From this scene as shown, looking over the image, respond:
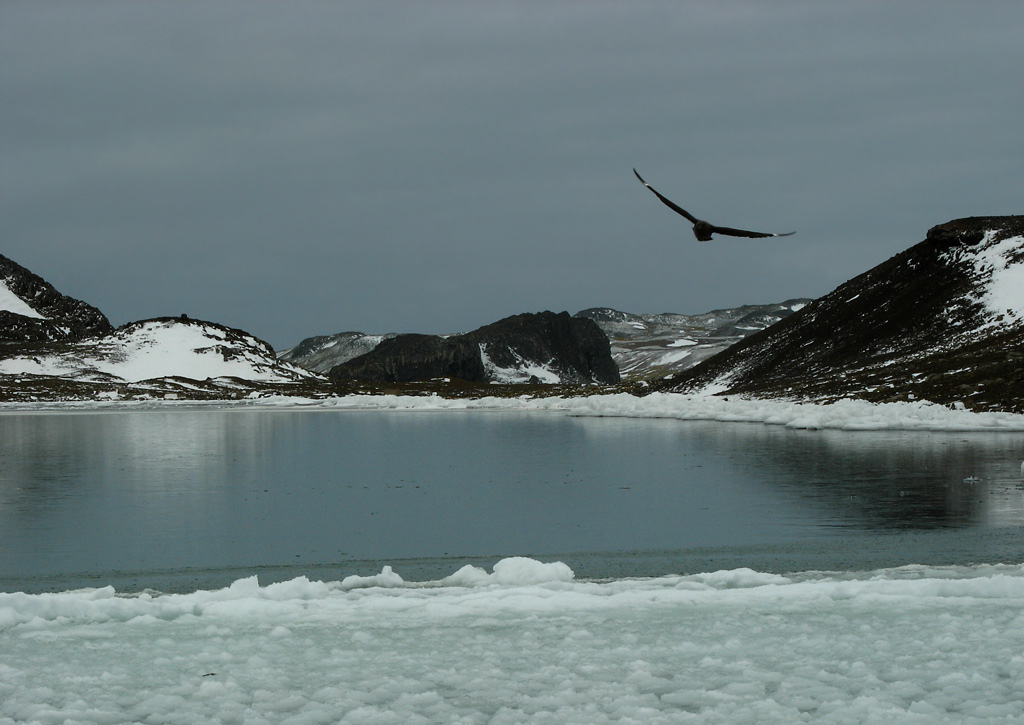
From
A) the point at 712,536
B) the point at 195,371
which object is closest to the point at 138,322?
the point at 195,371

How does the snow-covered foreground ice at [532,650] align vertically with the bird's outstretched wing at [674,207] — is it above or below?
below

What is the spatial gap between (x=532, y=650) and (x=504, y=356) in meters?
130

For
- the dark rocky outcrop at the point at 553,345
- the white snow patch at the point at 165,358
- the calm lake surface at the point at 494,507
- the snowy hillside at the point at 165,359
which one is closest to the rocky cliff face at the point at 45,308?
the snowy hillside at the point at 165,359

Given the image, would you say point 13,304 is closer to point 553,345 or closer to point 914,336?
point 553,345

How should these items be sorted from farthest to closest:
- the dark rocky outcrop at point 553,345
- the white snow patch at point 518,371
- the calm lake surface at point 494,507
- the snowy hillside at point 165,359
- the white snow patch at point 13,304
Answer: the dark rocky outcrop at point 553,345 < the white snow patch at point 13,304 < the white snow patch at point 518,371 < the snowy hillside at point 165,359 < the calm lake surface at point 494,507

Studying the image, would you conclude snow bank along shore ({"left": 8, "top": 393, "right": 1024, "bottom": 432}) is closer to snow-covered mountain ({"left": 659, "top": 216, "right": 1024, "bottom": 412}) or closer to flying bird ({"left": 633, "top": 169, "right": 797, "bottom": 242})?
snow-covered mountain ({"left": 659, "top": 216, "right": 1024, "bottom": 412})

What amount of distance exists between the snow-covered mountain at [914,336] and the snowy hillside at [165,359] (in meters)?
47.5

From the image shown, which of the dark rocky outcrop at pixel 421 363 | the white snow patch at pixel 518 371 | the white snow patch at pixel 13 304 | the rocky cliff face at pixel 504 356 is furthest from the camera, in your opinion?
the white snow patch at pixel 13 304

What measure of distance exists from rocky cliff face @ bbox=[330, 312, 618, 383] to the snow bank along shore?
147ft

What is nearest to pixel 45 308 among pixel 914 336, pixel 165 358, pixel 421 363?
pixel 165 358

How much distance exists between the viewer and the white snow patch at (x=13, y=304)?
139 m

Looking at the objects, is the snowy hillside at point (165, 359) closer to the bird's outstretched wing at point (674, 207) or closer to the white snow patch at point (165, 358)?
the white snow patch at point (165, 358)

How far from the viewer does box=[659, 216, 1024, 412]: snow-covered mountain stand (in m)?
50.8

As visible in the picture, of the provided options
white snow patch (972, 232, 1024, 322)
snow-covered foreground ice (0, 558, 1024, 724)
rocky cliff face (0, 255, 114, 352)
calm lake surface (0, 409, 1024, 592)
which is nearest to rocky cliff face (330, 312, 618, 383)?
rocky cliff face (0, 255, 114, 352)
